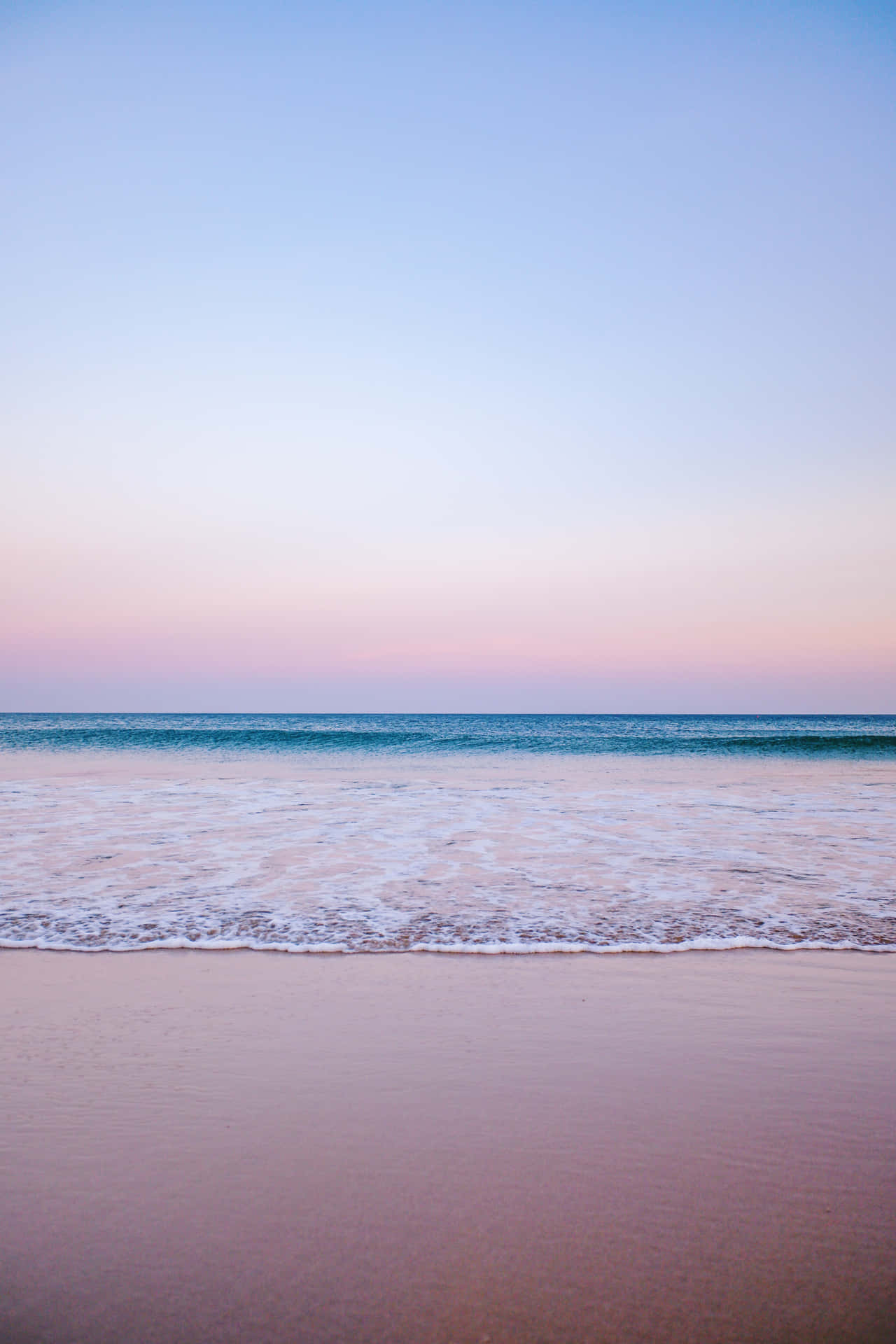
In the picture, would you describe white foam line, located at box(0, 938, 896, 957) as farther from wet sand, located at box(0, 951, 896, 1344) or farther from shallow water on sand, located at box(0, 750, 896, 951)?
wet sand, located at box(0, 951, 896, 1344)

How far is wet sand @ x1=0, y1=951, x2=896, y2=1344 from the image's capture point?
2.11m

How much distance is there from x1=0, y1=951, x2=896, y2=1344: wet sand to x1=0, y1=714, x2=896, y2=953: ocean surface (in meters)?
1.06

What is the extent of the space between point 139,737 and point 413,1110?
38092mm

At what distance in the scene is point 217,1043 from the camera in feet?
12.2

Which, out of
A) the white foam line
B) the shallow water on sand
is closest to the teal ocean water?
the shallow water on sand

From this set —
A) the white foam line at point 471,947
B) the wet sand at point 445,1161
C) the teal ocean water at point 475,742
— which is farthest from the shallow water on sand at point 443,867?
the teal ocean water at point 475,742

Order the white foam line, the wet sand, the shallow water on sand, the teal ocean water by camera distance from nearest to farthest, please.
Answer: the wet sand, the white foam line, the shallow water on sand, the teal ocean water

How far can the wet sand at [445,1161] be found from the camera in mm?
2111

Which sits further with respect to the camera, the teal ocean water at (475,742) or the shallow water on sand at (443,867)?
the teal ocean water at (475,742)

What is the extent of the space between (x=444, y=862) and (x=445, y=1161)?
5.37 m

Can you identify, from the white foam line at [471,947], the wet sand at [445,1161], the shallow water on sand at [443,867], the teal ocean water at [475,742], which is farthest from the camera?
the teal ocean water at [475,742]

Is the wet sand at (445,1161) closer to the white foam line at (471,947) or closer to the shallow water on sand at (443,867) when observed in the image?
the white foam line at (471,947)

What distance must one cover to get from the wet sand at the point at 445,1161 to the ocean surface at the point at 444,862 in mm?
1055

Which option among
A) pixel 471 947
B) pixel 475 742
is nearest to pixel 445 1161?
pixel 471 947
